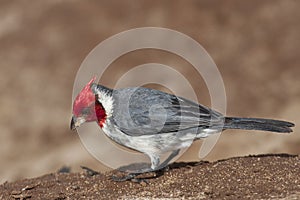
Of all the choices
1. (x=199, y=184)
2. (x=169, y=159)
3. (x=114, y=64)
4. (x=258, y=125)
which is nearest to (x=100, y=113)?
(x=169, y=159)

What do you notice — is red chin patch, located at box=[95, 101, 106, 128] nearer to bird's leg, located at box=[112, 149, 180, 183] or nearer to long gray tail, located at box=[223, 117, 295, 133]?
bird's leg, located at box=[112, 149, 180, 183]

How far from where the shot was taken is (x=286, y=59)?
34.7 ft

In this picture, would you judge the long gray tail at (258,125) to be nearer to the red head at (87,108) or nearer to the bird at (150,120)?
the bird at (150,120)

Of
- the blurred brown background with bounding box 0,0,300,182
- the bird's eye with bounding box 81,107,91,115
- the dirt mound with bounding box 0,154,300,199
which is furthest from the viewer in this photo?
the blurred brown background with bounding box 0,0,300,182

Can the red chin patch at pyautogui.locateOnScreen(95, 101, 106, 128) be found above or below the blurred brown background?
below

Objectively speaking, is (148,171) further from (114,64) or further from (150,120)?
(114,64)

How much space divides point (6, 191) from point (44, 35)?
534 centimetres

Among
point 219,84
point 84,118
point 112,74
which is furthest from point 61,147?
point 84,118

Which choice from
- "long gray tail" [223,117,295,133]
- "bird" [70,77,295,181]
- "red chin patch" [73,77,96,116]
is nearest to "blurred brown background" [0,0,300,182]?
"long gray tail" [223,117,295,133]

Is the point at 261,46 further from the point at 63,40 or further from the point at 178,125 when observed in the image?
the point at 178,125

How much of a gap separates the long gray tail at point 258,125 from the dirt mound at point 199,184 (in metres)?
0.31

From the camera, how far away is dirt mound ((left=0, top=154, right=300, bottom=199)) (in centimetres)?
510

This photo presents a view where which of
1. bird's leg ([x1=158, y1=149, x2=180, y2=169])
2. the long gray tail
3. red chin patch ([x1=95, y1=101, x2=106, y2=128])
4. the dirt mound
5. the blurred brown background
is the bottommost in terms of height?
the dirt mound

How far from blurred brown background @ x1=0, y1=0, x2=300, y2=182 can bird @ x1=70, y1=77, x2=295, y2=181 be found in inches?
138
